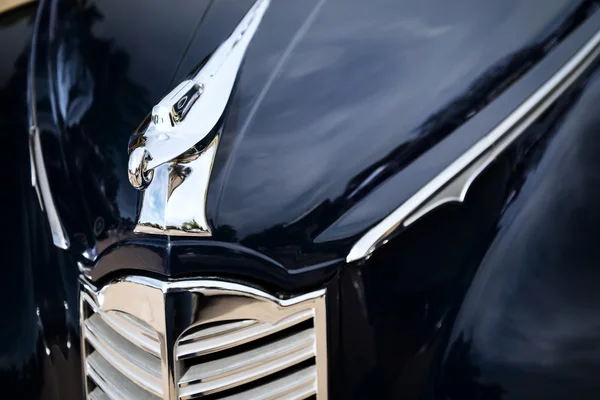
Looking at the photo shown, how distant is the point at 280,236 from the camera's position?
1154mm

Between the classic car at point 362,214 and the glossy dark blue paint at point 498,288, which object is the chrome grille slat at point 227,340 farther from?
the glossy dark blue paint at point 498,288

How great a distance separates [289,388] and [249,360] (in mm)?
78

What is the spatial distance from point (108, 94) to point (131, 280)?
1.33 ft

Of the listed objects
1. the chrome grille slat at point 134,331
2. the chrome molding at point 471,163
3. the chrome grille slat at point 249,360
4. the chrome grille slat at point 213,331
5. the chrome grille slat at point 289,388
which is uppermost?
the chrome molding at point 471,163

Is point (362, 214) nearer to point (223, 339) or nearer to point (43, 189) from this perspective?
point (223, 339)

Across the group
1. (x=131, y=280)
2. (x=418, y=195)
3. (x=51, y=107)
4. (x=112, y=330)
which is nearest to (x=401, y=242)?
(x=418, y=195)

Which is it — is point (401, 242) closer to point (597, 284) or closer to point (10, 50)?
point (597, 284)

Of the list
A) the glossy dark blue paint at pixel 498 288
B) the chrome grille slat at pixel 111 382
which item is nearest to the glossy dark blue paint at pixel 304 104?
the glossy dark blue paint at pixel 498 288

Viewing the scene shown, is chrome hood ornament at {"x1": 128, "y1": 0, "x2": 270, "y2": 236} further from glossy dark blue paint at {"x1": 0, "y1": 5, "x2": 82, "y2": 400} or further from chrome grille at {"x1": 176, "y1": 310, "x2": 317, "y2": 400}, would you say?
glossy dark blue paint at {"x1": 0, "y1": 5, "x2": 82, "y2": 400}

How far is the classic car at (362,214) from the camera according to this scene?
3.78 feet

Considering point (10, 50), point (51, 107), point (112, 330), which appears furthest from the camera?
point (10, 50)

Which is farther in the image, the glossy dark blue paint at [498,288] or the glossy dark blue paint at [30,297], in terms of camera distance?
the glossy dark blue paint at [30,297]

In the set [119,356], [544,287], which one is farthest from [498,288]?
[119,356]

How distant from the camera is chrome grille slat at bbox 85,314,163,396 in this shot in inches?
48.1
